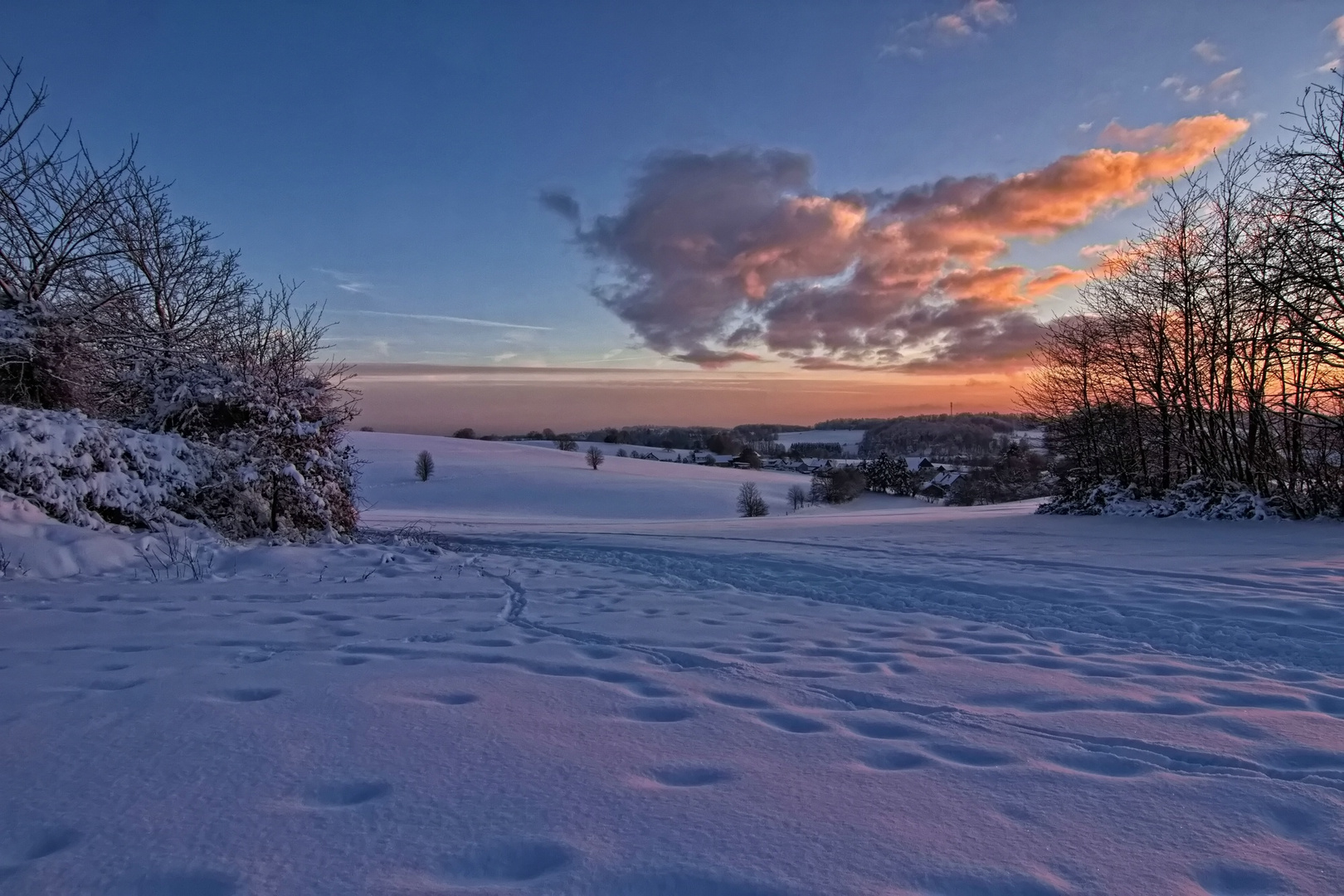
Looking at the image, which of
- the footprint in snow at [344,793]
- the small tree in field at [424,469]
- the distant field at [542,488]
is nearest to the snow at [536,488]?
the distant field at [542,488]

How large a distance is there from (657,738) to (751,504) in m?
40.8

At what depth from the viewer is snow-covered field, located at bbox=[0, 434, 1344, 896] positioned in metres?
1.97

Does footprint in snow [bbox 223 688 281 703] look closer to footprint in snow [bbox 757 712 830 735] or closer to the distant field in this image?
footprint in snow [bbox 757 712 830 735]

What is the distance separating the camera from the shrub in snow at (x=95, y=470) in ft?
25.1

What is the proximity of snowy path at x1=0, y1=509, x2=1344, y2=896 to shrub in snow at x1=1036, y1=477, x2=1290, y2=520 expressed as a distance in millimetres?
8384

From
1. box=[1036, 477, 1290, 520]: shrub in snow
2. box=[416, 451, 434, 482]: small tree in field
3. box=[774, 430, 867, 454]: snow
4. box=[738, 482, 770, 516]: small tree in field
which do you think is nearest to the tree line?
box=[1036, 477, 1290, 520]: shrub in snow

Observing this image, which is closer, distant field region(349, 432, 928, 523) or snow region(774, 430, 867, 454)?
distant field region(349, 432, 928, 523)

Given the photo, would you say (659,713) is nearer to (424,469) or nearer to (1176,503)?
(1176,503)

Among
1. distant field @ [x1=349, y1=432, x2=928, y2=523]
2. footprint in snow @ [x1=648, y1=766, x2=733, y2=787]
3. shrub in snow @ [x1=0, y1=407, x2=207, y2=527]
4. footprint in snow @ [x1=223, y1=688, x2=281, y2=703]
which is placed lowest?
distant field @ [x1=349, y1=432, x2=928, y2=523]

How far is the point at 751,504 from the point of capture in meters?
43.3

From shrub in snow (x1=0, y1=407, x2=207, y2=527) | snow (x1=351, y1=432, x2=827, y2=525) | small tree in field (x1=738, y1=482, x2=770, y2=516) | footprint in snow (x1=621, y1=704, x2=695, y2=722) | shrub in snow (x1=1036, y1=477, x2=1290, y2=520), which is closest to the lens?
footprint in snow (x1=621, y1=704, x2=695, y2=722)

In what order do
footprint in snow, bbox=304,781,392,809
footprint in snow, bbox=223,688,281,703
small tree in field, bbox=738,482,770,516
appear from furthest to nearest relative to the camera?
small tree in field, bbox=738,482,770,516 → footprint in snow, bbox=223,688,281,703 → footprint in snow, bbox=304,781,392,809

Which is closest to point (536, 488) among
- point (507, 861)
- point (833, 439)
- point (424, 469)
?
point (424, 469)

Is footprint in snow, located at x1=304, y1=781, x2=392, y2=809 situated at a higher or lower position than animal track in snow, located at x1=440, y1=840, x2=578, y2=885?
higher
